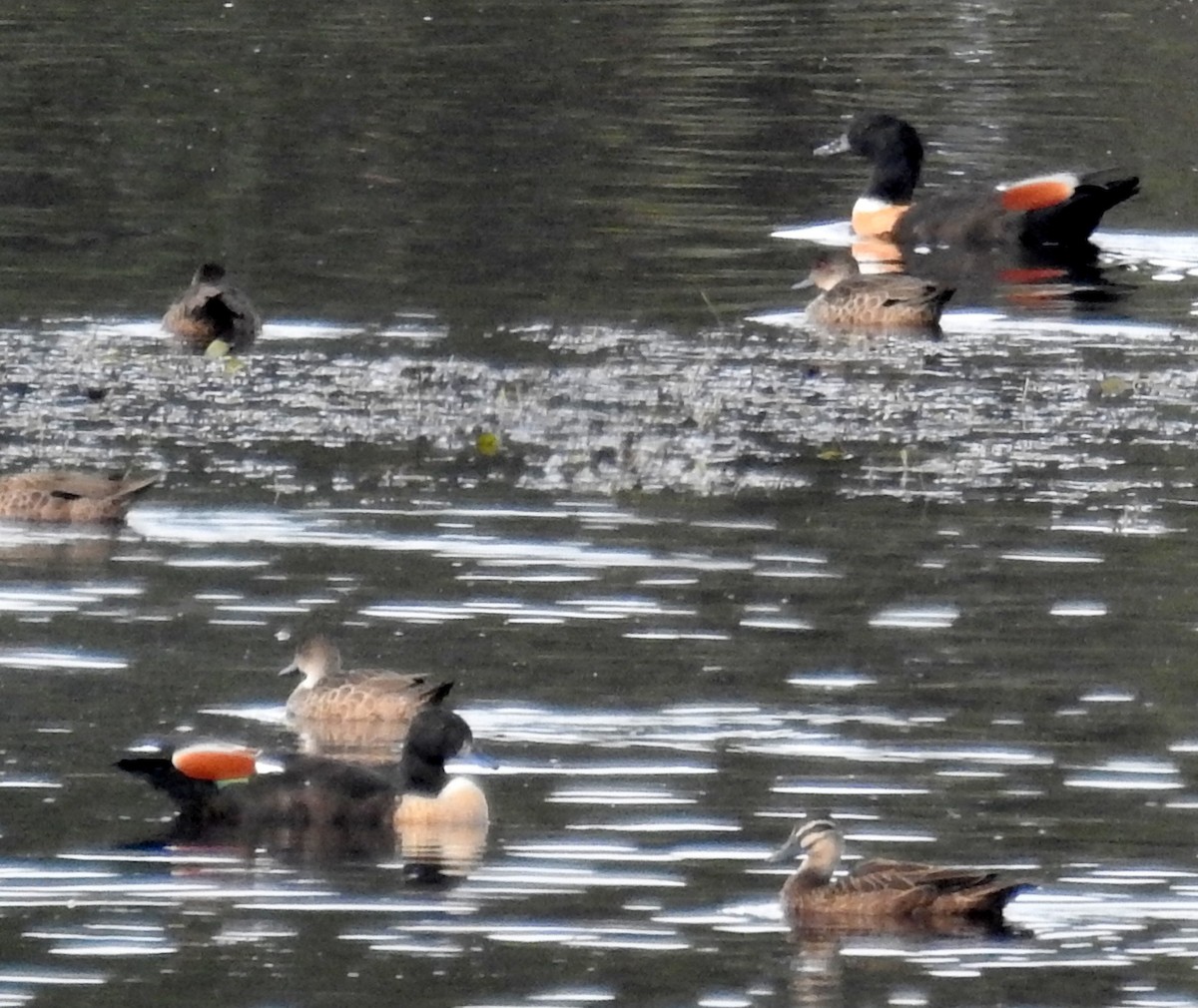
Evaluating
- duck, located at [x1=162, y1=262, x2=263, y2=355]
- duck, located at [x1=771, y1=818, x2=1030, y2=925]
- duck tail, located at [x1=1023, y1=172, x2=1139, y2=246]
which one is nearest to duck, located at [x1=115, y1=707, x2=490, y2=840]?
duck, located at [x1=771, y1=818, x2=1030, y2=925]

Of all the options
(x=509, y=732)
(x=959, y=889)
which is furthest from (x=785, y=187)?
(x=959, y=889)

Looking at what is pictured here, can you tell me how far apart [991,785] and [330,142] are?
17.2 m

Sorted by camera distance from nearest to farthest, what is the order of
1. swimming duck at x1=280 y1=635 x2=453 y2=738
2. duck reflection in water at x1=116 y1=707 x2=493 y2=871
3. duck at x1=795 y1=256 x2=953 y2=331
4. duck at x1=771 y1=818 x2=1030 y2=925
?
duck at x1=771 y1=818 x2=1030 y2=925, duck reflection in water at x1=116 y1=707 x2=493 y2=871, swimming duck at x1=280 y1=635 x2=453 y2=738, duck at x1=795 y1=256 x2=953 y2=331

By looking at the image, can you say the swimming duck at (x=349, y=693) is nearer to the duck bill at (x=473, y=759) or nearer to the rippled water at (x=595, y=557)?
the rippled water at (x=595, y=557)

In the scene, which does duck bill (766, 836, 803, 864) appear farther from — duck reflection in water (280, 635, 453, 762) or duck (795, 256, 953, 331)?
duck (795, 256, 953, 331)

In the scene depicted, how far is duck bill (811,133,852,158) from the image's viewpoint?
2751 centimetres

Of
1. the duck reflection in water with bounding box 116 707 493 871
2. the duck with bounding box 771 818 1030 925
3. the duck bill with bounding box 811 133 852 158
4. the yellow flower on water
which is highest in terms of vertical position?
the duck bill with bounding box 811 133 852 158

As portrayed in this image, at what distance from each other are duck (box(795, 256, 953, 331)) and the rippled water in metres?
0.26

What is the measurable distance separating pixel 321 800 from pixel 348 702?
1.10m

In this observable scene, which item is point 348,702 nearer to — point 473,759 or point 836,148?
point 473,759

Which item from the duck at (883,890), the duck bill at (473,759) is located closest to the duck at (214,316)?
the duck bill at (473,759)

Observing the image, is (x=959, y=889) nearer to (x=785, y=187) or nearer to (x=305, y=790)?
(x=305, y=790)

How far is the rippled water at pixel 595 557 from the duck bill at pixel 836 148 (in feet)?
1.00

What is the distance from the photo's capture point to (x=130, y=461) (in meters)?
17.0
